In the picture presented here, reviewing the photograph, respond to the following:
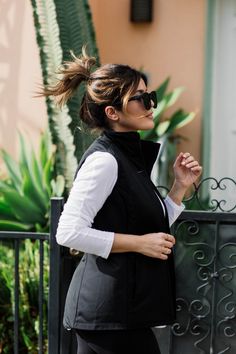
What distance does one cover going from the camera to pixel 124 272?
2.53m

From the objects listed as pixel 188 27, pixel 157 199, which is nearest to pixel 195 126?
pixel 188 27

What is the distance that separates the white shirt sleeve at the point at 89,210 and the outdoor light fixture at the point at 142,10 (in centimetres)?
392

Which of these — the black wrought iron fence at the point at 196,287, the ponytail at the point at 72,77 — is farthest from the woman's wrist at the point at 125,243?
the black wrought iron fence at the point at 196,287

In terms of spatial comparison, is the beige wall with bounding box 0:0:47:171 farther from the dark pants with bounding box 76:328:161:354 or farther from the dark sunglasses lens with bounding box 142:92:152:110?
the dark pants with bounding box 76:328:161:354

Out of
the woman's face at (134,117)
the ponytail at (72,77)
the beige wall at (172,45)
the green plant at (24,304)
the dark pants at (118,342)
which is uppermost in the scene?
the beige wall at (172,45)

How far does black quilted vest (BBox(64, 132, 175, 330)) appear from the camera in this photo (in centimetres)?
252

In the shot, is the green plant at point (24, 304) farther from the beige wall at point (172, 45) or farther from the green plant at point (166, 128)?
the beige wall at point (172, 45)

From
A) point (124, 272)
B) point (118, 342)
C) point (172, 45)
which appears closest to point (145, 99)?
point (124, 272)

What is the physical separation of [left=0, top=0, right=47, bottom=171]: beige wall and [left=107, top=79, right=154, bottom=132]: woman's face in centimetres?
360

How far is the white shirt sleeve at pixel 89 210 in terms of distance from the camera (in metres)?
2.47

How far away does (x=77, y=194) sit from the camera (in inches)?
98.2

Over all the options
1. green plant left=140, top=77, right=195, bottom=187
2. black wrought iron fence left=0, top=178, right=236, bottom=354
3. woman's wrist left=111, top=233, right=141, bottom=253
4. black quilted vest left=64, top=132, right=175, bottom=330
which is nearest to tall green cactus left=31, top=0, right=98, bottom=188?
black wrought iron fence left=0, top=178, right=236, bottom=354

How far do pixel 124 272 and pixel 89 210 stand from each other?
0.79 ft

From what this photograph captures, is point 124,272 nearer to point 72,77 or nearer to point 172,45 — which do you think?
point 72,77
